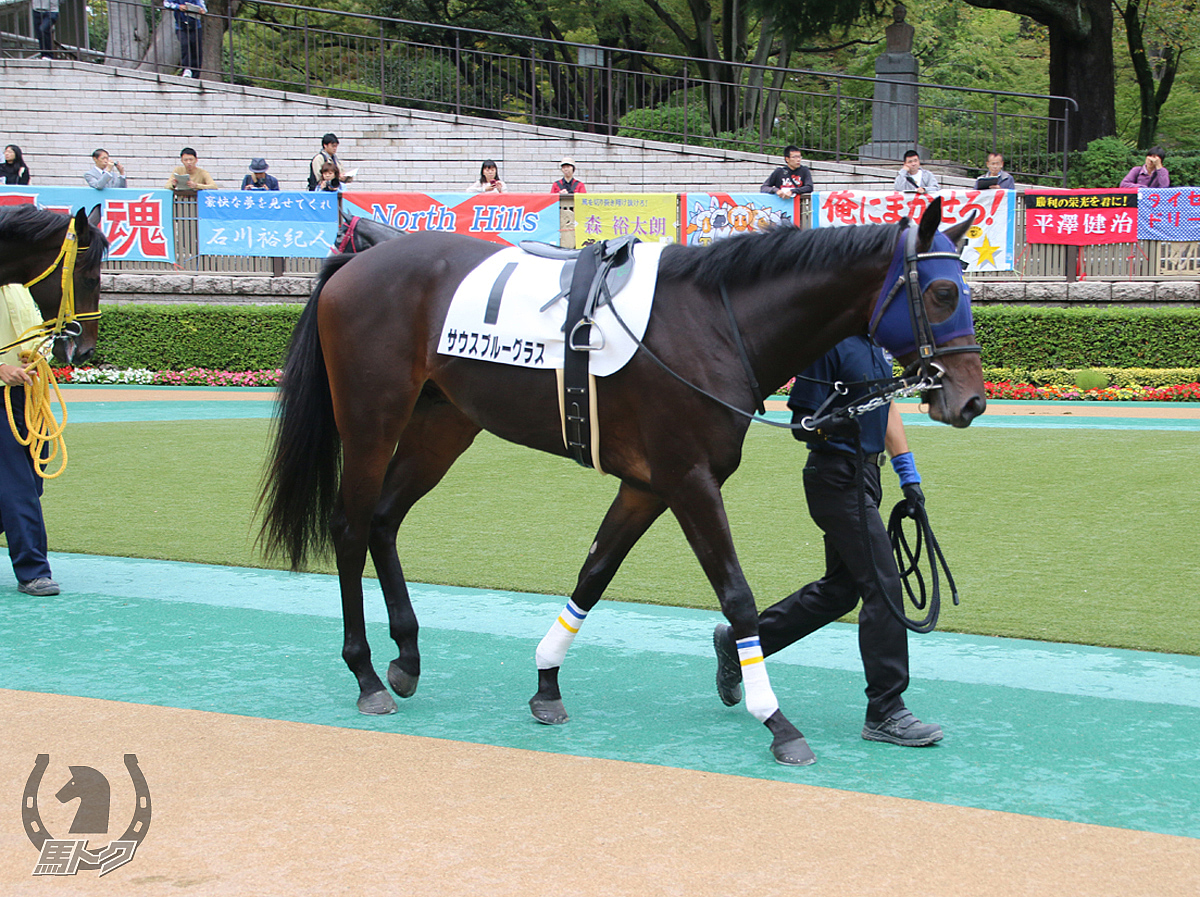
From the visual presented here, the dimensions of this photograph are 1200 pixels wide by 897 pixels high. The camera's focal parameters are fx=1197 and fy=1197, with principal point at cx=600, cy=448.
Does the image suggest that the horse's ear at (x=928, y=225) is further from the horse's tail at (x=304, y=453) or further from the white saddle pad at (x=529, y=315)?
the horse's tail at (x=304, y=453)

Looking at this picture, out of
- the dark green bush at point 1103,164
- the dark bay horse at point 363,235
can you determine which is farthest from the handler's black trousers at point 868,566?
the dark green bush at point 1103,164

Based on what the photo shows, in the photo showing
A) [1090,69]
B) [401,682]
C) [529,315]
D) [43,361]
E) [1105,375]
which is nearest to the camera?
[529,315]

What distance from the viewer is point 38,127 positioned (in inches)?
856

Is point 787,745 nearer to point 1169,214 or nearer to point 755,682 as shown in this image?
point 755,682

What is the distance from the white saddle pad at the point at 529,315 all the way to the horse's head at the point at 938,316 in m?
0.85

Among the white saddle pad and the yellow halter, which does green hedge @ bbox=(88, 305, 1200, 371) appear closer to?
the yellow halter

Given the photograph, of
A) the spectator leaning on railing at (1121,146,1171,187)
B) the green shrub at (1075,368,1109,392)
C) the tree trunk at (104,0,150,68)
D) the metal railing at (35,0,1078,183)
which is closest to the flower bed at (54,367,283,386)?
the metal railing at (35,0,1078,183)

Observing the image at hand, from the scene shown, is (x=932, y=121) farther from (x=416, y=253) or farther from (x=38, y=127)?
(x=416, y=253)

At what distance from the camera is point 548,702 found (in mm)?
4348

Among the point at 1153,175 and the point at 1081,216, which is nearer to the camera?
the point at 1081,216

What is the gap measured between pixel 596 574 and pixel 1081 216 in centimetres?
1345

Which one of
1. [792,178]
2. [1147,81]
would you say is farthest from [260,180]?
[1147,81]

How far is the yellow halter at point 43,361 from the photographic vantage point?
5.80 m

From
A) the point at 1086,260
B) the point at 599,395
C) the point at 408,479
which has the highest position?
the point at 1086,260
